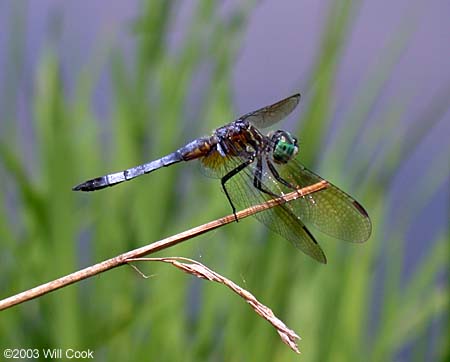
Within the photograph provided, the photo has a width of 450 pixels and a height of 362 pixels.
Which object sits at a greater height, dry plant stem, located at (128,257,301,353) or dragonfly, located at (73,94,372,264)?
dragonfly, located at (73,94,372,264)

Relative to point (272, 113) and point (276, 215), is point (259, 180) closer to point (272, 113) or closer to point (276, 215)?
point (276, 215)

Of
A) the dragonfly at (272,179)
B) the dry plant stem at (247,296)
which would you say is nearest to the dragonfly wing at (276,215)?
the dragonfly at (272,179)

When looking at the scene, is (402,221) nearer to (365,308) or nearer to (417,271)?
(417,271)

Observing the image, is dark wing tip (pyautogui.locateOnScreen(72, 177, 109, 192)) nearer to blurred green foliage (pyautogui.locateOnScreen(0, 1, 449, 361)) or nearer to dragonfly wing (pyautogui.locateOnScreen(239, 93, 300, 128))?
blurred green foliage (pyautogui.locateOnScreen(0, 1, 449, 361))

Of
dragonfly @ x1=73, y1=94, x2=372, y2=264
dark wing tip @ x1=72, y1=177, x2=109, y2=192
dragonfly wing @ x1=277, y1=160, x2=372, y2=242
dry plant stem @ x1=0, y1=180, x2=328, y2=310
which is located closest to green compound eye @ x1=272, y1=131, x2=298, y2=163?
dragonfly @ x1=73, y1=94, x2=372, y2=264

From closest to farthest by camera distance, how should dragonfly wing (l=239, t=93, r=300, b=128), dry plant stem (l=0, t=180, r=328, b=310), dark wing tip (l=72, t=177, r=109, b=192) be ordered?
dry plant stem (l=0, t=180, r=328, b=310) < dark wing tip (l=72, t=177, r=109, b=192) < dragonfly wing (l=239, t=93, r=300, b=128)

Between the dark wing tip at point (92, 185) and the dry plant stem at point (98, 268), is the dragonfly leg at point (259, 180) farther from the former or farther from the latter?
the dry plant stem at point (98, 268)

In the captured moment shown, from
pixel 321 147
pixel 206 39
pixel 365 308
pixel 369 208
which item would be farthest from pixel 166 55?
pixel 365 308

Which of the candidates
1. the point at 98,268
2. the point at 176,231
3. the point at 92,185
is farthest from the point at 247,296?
the point at 176,231
